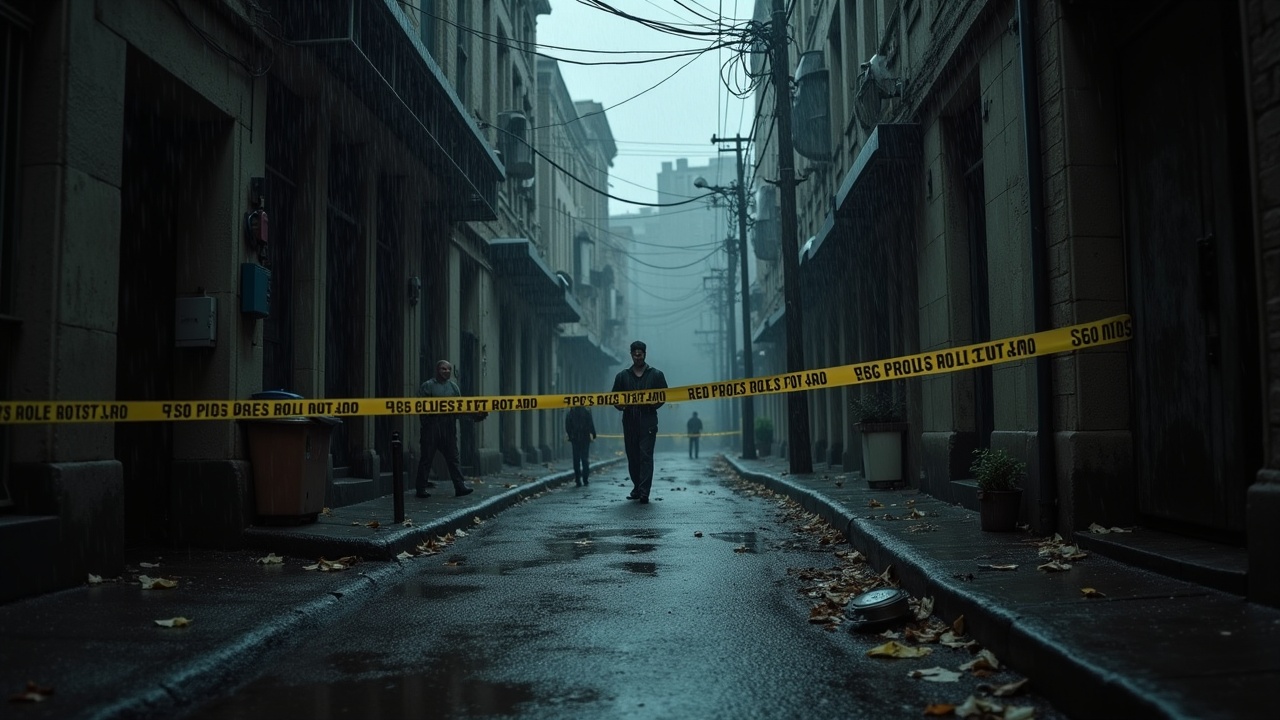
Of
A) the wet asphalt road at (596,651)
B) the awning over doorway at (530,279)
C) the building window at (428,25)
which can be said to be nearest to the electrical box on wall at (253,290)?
the wet asphalt road at (596,651)

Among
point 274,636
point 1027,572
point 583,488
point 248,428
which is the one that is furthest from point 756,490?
point 274,636

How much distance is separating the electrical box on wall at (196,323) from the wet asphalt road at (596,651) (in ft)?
7.80

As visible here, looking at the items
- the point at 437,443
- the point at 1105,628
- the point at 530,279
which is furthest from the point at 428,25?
the point at 1105,628

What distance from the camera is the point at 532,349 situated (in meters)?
29.4

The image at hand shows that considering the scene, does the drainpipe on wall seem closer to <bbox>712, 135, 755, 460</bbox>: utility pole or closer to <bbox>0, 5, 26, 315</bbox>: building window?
<bbox>0, 5, 26, 315</bbox>: building window

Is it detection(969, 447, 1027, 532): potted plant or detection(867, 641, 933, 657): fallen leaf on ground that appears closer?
detection(867, 641, 933, 657): fallen leaf on ground

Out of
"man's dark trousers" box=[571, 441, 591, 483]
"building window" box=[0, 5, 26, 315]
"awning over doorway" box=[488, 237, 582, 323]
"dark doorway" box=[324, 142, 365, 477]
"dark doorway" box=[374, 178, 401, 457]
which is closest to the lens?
"building window" box=[0, 5, 26, 315]

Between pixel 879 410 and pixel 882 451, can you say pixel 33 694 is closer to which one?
pixel 882 451

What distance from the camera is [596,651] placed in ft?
15.6

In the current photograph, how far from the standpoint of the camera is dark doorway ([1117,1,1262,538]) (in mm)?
5414

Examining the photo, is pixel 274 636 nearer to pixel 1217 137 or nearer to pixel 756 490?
pixel 1217 137

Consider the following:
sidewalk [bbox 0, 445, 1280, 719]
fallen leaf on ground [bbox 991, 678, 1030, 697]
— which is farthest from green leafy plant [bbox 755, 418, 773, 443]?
fallen leaf on ground [bbox 991, 678, 1030, 697]

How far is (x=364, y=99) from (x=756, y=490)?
882 centimetres

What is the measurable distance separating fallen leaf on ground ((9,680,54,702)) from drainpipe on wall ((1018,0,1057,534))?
18.6ft
